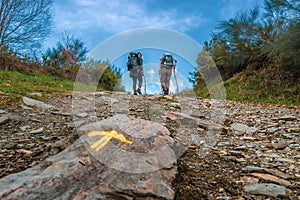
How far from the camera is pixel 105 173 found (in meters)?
1.80

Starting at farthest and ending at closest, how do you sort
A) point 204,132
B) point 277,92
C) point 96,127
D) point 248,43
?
point 248,43, point 277,92, point 204,132, point 96,127

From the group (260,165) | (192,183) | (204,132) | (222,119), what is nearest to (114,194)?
(192,183)

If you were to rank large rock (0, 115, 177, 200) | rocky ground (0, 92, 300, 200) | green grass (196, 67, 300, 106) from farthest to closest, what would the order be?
→ green grass (196, 67, 300, 106)
rocky ground (0, 92, 300, 200)
large rock (0, 115, 177, 200)

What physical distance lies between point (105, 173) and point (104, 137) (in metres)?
0.52

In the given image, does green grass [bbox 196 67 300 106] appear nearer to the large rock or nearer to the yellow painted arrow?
the large rock

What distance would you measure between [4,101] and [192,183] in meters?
4.91

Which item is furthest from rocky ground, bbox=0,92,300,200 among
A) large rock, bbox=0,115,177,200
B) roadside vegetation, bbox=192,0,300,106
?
roadside vegetation, bbox=192,0,300,106

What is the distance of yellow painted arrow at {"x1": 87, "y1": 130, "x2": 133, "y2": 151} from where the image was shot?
84.0 inches

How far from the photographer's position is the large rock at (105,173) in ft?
5.16

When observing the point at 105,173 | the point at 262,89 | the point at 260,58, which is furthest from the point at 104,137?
the point at 260,58

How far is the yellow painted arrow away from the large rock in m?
0.04

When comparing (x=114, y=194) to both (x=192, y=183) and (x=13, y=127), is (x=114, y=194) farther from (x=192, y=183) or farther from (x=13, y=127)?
(x=13, y=127)

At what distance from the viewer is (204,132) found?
399cm

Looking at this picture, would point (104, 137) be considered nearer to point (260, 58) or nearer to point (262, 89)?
point (262, 89)
